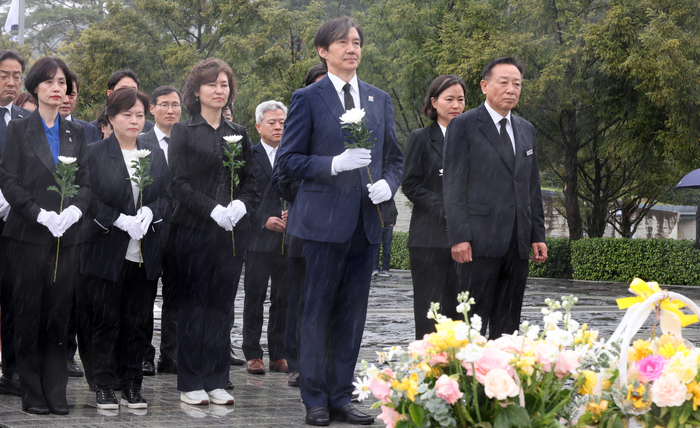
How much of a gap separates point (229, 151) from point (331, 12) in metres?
43.7

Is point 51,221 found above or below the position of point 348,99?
below

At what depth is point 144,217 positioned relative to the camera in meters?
5.46

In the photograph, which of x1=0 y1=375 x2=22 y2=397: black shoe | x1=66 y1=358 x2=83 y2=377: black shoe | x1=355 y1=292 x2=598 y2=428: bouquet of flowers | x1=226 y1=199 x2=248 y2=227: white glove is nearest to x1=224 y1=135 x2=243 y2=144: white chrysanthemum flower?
x1=226 y1=199 x2=248 y2=227: white glove

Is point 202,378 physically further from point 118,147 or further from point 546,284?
point 546,284

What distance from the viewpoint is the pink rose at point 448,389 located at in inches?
110

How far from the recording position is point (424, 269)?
A: 20.2 ft

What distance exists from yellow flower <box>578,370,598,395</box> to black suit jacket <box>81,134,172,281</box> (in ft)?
11.2

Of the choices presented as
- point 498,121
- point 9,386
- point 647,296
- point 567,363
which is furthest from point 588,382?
point 9,386

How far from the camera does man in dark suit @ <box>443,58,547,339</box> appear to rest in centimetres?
521

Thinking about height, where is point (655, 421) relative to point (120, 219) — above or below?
below

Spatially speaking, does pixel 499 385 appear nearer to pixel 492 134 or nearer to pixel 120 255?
pixel 492 134

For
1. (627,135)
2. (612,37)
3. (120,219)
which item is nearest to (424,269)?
(120,219)

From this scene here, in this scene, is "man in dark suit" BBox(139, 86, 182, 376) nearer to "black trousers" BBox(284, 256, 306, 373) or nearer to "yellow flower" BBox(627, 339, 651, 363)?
"black trousers" BBox(284, 256, 306, 373)

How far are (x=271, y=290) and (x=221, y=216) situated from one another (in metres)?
2.10
